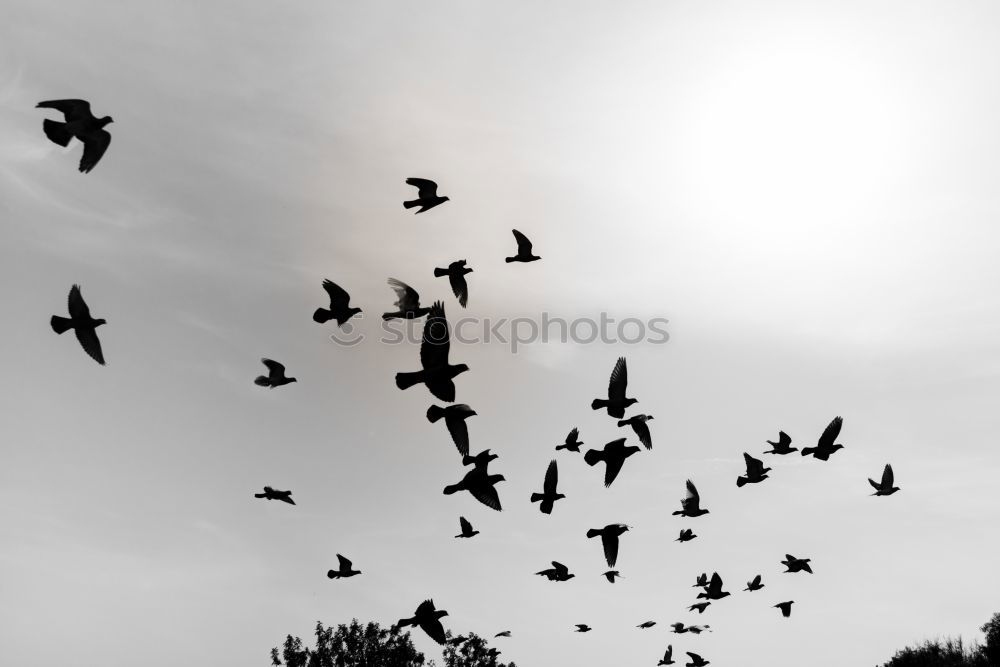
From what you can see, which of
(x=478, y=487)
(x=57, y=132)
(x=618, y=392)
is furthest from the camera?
(x=618, y=392)

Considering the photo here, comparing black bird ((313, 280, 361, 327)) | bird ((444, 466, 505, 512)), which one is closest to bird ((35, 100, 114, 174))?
black bird ((313, 280, 361, 327))

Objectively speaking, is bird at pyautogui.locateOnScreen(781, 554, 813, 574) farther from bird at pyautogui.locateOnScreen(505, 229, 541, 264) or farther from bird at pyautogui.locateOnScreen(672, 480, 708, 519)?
bird at pyautogui.locateOnScreen(505, 229, 541, 264)

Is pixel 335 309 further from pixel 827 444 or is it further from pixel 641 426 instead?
pixel 827 444

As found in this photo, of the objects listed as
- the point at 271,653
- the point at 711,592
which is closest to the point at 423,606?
the point at 711,592

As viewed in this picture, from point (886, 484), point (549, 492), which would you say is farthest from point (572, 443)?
point (886, 484)

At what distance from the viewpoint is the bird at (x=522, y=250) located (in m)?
23.1

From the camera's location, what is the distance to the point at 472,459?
1934cm

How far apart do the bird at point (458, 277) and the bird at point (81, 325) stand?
27.6 ft

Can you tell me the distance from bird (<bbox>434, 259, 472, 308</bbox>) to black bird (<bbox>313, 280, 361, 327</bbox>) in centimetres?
326

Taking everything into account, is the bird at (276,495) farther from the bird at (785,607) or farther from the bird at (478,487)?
the bird at (785,607)

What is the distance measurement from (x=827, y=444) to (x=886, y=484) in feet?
Result: 12.6

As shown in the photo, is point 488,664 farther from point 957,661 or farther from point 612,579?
point 612,579

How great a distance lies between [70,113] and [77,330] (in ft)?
14.6

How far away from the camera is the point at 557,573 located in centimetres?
2783
